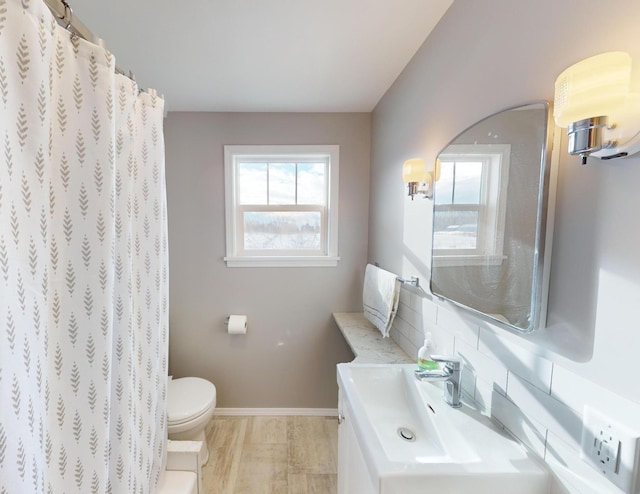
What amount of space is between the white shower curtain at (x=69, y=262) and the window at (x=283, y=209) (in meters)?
1.26

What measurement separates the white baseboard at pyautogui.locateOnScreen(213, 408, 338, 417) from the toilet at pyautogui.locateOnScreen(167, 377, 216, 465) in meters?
0.33

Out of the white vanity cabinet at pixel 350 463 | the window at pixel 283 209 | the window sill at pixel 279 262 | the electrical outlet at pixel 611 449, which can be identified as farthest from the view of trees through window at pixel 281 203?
the electrical outlet at pixel 611 449

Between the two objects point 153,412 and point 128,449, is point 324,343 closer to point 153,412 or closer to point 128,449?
point 153,412

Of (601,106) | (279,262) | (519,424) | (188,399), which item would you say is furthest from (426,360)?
(188,399)

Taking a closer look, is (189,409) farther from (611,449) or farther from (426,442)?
(611,449)

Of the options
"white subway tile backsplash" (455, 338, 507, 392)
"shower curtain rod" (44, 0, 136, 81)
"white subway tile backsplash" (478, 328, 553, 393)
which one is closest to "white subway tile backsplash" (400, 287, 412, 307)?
"white subway tile backsplash" (455, 338, 507, 392)

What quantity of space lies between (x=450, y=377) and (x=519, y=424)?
0.74 ft

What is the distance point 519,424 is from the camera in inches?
32.7

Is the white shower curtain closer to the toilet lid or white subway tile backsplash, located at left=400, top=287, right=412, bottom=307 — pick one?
the toilet lid

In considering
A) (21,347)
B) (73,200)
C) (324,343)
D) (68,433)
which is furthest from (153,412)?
(324,343)

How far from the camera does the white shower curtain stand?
0.59 m

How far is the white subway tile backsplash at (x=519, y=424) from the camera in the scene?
2.52 ft

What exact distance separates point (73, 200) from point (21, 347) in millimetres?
337

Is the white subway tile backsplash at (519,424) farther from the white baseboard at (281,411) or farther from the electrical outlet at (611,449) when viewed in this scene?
the white baseboard at (281,411)
